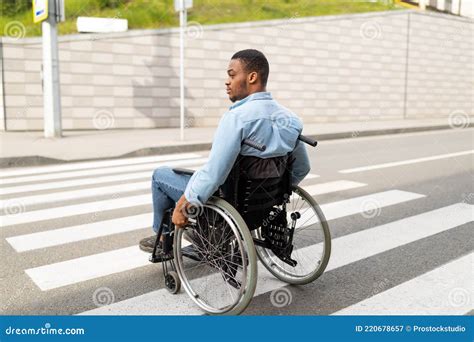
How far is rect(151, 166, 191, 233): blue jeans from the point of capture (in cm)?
332

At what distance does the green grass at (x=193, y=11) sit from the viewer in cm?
1424

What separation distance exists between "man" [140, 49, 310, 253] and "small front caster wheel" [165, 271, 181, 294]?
1.48ft

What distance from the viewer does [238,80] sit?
3.04 metres

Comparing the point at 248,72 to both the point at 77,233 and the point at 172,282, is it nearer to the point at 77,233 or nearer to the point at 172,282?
the point at 172,282

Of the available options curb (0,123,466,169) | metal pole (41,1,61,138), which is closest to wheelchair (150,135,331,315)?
curb (0,123,466,169)

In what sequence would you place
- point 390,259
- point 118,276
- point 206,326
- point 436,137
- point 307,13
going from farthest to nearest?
point 307,13 → point 436,137 → point 390,259 → point 118,276 → point 206,326

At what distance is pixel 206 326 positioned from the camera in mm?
2994

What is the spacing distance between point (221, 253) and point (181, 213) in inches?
14.1

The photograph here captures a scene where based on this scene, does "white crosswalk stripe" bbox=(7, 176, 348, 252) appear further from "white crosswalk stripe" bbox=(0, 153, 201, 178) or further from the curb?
the curb

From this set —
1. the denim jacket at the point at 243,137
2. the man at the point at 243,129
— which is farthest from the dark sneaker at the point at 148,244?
the denim jacket at the point at 243,137

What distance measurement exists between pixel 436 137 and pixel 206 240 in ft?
40.0

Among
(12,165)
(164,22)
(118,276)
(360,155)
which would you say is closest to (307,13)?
(164,22)

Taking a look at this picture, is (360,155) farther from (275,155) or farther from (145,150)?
(275,155)

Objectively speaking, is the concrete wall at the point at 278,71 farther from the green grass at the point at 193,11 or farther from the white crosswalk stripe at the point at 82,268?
the white crosswalk stripe at the point at 82,268
